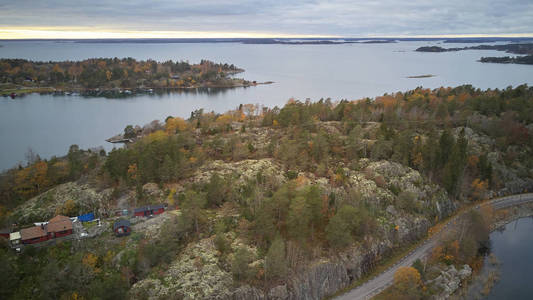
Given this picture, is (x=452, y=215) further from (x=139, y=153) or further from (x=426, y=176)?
(x=139, y=153)

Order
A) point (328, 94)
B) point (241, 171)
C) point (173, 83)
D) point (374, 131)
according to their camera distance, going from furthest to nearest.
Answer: point (173, 83)
point (328, 94)
point (374, 131)
point (241, 171)

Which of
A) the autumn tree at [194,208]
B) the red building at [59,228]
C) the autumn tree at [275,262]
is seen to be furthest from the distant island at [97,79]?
the autumn tree at [275,262]

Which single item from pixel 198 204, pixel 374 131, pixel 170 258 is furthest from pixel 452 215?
pixel 170 258

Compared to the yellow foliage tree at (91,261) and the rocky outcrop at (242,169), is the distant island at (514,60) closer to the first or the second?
the rocky outcrop at (242,169)

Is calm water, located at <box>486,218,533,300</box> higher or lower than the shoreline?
lower

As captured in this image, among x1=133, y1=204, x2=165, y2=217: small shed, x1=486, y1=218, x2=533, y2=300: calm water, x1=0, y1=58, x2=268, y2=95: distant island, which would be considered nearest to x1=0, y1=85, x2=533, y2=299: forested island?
x1=133, y1=204, x2=165, y2=217: small shed

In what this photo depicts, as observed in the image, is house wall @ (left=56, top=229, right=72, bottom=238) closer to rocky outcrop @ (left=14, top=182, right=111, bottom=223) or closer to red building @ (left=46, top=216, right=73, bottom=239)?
red building @ (left=46, top=216, right=73, bottom=239)

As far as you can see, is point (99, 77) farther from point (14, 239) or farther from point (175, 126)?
point (14, 239)
